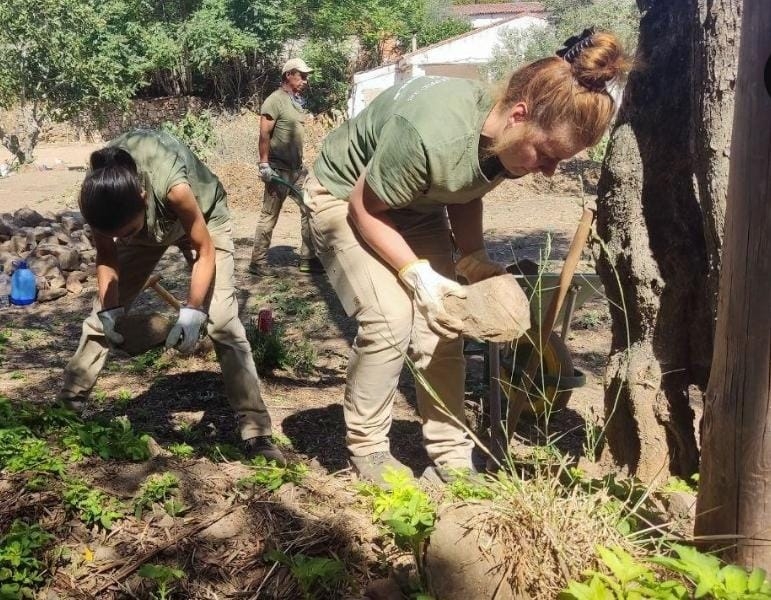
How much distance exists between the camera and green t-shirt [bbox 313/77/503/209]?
8.46 ft

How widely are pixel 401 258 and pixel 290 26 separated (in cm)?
2519

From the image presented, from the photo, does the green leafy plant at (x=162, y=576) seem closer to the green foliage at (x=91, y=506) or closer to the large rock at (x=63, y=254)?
the green foliage at (x=91, y=506)

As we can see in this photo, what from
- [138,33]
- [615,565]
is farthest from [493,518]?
[138,33]

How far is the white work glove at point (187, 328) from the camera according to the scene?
3314 millimetres

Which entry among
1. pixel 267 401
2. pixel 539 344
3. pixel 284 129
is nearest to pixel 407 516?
pixel 539 344

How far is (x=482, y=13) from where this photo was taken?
53000 millimetres

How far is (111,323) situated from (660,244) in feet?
7.92

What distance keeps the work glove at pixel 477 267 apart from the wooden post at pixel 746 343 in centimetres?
131

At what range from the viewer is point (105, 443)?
10.6 ft

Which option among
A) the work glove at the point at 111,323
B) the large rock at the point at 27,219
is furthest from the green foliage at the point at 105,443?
the large rock at the point at 27,219

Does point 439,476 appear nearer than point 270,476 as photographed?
No

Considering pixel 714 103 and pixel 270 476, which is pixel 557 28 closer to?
pixel 714 103

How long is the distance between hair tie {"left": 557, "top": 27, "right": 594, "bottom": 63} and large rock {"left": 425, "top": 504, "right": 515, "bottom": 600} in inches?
56.9

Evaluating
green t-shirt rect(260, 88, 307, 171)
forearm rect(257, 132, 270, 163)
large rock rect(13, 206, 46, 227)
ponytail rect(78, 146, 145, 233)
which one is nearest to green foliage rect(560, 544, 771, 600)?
ponytail rect(78, 146, 145, 233)
